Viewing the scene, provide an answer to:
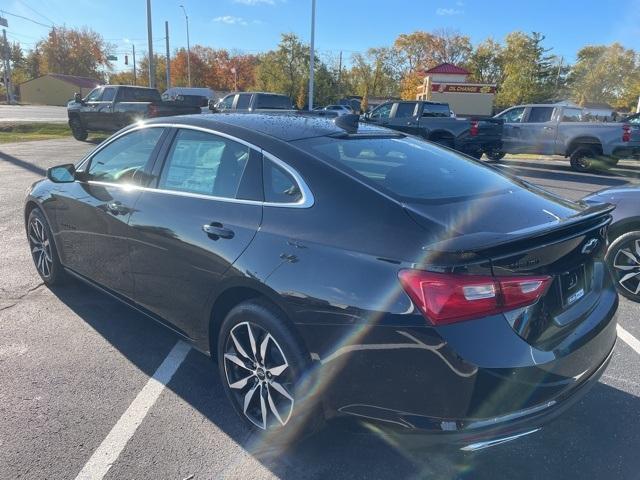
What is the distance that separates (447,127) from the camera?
14.8 m

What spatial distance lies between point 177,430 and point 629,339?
3.42 meters

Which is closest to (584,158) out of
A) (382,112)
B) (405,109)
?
(405,109)

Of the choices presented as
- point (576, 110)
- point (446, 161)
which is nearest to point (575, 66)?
point (576, 110)

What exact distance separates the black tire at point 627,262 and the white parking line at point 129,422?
3.81 meters

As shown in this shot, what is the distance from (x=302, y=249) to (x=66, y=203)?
8.75ft

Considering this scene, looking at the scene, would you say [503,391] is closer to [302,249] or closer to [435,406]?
[435,406]

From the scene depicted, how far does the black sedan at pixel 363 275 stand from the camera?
1962mm

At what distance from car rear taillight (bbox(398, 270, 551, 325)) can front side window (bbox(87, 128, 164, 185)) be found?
2201 millimetres

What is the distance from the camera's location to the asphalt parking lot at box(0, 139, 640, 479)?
243 cm

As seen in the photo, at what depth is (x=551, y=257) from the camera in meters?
2.13

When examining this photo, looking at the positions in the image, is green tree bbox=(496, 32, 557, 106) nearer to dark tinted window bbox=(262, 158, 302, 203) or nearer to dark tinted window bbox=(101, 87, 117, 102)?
dark tinted window bbox=(101, 87, 117, 102)

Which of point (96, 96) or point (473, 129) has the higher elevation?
point (96, 96)

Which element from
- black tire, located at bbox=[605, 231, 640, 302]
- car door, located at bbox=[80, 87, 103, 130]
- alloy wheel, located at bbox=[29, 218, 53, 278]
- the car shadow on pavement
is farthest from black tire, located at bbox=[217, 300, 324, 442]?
car door, located at bbox=[80, 87, 103, 130]

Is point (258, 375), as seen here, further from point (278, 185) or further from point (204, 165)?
point (204, 165)
